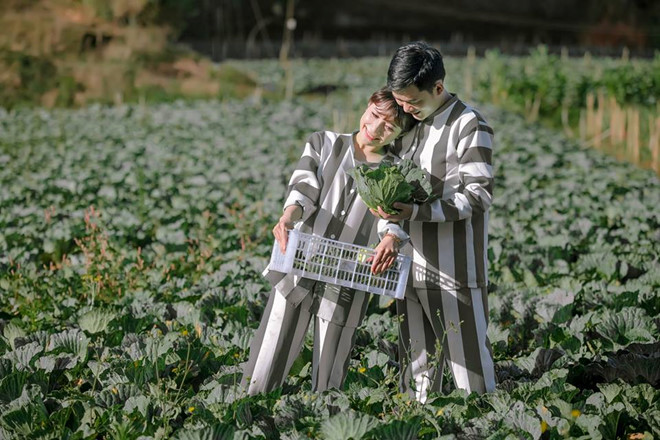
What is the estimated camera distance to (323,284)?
3.00 m

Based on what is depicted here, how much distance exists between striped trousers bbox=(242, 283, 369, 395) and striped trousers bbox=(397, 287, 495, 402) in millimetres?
195

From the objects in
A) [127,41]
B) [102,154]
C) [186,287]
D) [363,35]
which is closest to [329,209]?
[186,287]

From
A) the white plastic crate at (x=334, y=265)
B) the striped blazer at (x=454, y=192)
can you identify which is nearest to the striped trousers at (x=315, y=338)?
the white plastic crate at (x=334, y=265)

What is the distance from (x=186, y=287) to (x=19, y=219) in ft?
7.31

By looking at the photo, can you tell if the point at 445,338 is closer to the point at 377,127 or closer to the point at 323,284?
the point at 323,284

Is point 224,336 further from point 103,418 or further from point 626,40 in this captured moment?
point 626,40

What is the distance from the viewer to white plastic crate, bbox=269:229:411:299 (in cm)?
278

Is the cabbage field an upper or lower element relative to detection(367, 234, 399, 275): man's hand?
lower

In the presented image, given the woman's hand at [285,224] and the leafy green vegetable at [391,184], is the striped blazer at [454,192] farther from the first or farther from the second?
the woman's hand at [285,224]

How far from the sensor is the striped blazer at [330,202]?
300cm

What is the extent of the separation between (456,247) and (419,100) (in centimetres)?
52

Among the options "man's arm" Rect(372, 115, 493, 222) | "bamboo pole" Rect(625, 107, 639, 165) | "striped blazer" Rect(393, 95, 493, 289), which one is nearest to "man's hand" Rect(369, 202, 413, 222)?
"man's arm" Rect(372, 115, 493, 222)

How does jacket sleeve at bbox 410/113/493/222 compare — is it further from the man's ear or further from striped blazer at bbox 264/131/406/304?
striped blazer at bbox 264/131/406/304

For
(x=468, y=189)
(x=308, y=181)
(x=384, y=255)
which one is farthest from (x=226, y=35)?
(x=384, y=255)
